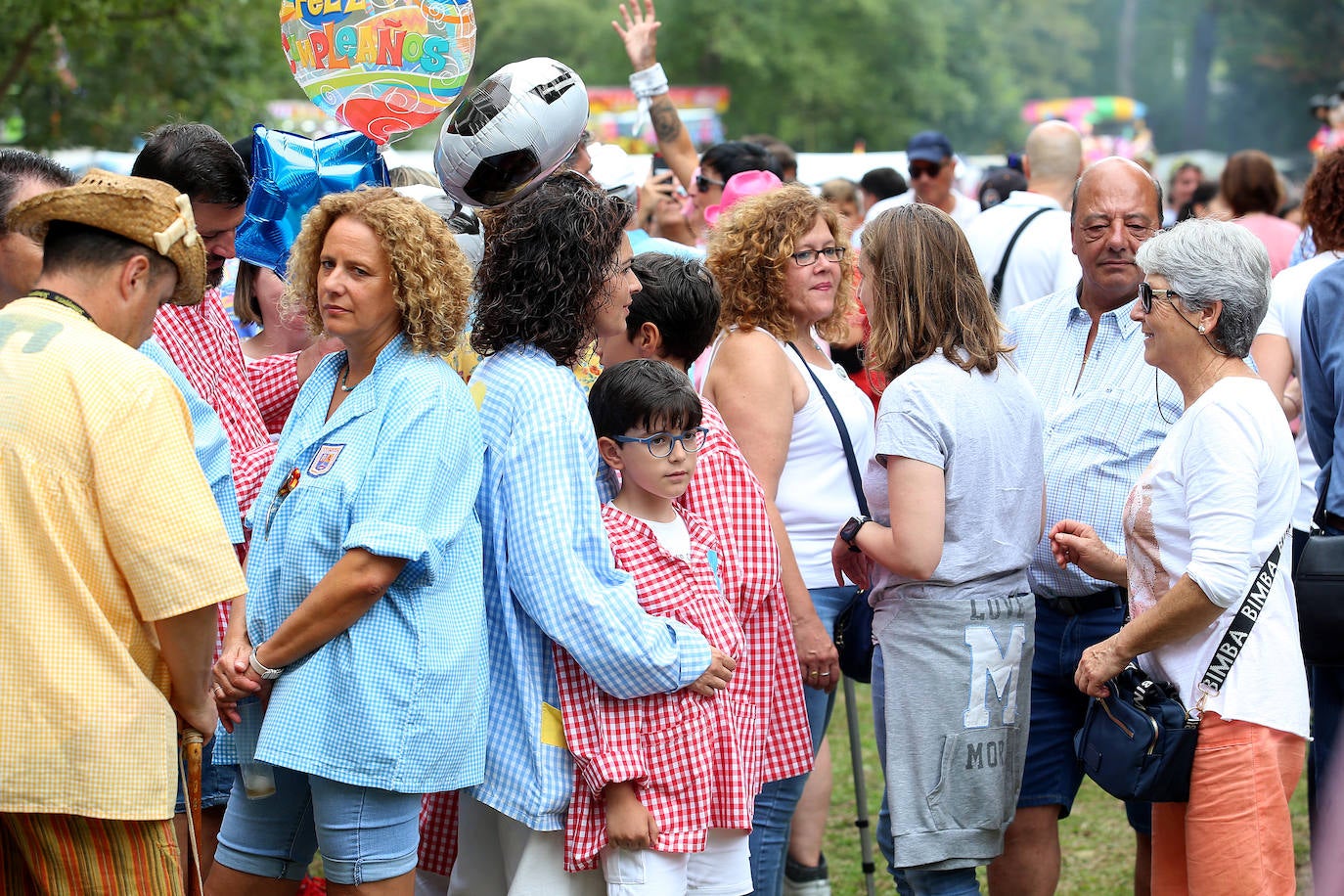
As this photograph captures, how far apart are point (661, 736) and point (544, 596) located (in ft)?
1.29

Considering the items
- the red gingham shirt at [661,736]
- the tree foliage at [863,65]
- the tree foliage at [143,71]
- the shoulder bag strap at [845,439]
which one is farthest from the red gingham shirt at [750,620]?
the tree foliage at [863,65]

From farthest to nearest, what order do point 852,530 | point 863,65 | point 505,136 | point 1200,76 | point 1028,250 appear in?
point 1200,76 → point 863,65 → point 1028,250 → point 505,136 → point 852,530

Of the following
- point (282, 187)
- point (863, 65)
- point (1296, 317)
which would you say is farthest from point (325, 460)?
point (863, 65)

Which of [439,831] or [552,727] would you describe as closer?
[552,727]

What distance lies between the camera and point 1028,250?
585cm

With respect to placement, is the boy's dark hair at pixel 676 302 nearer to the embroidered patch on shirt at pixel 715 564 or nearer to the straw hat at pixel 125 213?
the embroidered patch on shirt at pixel 715 564

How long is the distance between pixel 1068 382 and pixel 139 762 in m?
2.67

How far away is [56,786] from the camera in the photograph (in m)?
2.38

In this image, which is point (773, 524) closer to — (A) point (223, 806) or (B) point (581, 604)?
(B) point (581, 604)

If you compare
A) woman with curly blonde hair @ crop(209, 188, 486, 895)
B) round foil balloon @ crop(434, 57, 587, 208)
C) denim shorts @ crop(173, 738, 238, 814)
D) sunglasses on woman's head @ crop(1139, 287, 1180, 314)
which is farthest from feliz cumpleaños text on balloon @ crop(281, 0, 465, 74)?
sunglasses on woman's head @ crop(1139, 287, 1180, 314)

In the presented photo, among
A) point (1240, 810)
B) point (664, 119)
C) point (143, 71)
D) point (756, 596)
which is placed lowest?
point (1240, 810)

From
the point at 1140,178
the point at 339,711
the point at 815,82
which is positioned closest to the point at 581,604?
the point at 339,711

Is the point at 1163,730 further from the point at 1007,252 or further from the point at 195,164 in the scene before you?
the point at 1007,252

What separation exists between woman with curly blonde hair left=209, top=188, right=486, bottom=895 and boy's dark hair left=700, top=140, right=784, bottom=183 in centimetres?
331
